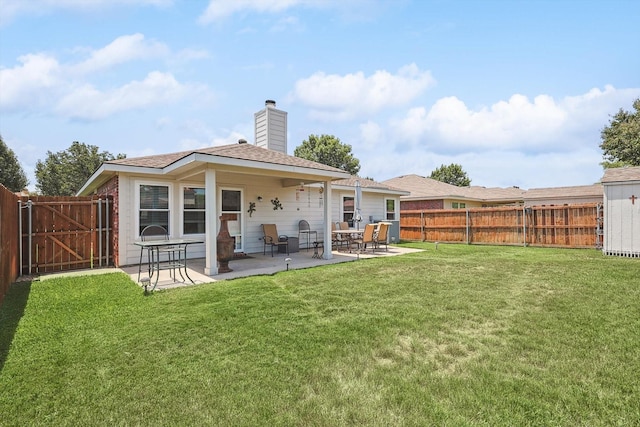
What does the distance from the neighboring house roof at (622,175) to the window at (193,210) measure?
39.4ft

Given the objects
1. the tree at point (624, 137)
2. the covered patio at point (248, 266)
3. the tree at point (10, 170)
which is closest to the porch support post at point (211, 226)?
the covered patio at point (248, 266)

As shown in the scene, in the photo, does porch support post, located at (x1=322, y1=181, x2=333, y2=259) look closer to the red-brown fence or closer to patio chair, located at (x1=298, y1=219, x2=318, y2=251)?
patio chair, located at (x1=298, y1=219, x2=318, y2=251)

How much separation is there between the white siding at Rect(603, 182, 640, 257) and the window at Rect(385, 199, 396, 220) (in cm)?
804

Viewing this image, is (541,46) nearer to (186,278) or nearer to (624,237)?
(624,237)

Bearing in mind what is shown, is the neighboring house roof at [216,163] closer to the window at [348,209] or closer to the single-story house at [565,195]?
the window at [348,209]

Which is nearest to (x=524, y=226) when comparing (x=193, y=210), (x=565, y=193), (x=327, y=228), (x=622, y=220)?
(x=622, y=220)

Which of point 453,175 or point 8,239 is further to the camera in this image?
point 453,175

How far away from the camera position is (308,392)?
2480 millimetres

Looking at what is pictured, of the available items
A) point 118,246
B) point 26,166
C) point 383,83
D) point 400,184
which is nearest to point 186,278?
point 118,246

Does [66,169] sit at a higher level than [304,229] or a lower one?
higher

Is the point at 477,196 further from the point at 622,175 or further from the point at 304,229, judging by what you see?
the point at 304,229

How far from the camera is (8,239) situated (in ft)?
18.8

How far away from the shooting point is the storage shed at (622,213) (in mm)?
9137

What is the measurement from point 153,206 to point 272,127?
17.9 feet
